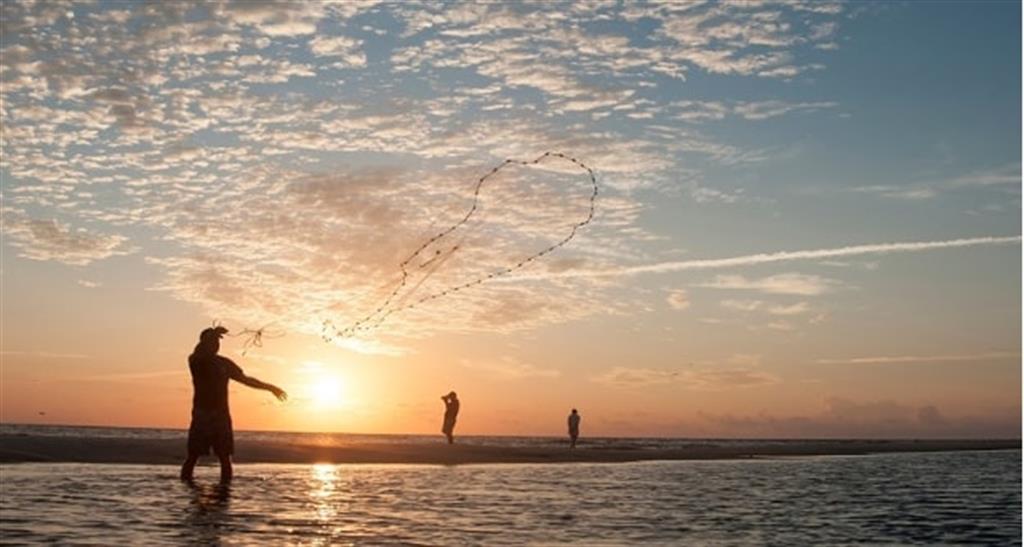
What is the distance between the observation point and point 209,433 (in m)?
17.9

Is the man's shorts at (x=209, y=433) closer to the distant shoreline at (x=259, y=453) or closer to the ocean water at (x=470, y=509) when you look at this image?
the ocean water at (x=470, y=509)

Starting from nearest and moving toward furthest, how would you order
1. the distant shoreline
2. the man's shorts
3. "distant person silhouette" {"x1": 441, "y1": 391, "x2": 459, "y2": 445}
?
the man's shorts, the distant shoreline, "distant person silhouette" {"x1": 441, "y1": 391, "x2": 459, "y2": 445}

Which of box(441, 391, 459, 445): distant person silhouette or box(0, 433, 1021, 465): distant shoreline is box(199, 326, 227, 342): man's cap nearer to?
box(0, 433, 1021, 465): distant shoreline

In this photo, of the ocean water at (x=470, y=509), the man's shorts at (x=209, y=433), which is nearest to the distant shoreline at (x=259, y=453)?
the ocean water at (x=470, y=509)

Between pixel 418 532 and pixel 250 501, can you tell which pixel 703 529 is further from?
pixel 250 501

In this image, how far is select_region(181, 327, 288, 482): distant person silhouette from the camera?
1797cm

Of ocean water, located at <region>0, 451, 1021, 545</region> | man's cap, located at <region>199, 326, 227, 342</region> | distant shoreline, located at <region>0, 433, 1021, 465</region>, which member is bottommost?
ocean water, located at <region>0, 451, 1021, 545</region>

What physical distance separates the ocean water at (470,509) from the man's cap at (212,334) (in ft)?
7.69

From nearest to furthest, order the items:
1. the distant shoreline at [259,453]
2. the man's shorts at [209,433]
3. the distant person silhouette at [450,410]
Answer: the man's shorts at [209,433] < the distant shoreline at [259,453] < the distant person silhouette at [450,410]

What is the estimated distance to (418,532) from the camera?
1209 centimetres

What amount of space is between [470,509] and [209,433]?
17.2 feet

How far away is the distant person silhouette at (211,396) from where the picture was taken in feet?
59.0

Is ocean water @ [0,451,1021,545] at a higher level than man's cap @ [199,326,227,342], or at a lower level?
lower

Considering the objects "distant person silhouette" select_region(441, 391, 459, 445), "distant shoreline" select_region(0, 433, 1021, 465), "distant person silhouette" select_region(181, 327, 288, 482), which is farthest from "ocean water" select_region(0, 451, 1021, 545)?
"distant person silhouette" select_region(441, 391, 459, 445)
